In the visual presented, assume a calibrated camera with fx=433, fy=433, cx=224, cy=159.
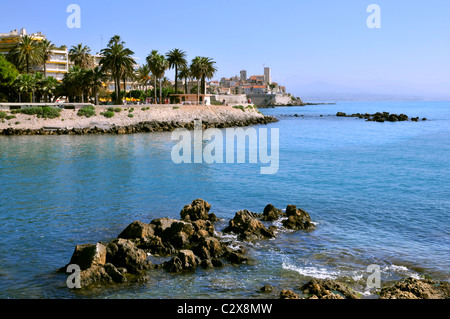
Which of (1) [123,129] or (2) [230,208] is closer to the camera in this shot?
(2) [230,208]

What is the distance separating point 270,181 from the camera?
3219 cm

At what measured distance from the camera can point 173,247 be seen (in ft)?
55.5

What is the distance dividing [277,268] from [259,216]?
21.2 ft

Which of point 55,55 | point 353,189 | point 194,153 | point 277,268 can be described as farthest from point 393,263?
point 55,55

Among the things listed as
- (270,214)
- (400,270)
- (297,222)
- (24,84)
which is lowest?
(400,270)

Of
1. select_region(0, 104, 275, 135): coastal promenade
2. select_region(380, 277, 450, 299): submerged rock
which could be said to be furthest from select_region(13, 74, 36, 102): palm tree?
select_region(380, 277, 450, 299): submerged rock

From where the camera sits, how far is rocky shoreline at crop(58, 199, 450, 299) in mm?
12758

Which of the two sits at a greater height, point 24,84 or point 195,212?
point 24,84

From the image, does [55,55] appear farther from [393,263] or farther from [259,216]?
[393,263]

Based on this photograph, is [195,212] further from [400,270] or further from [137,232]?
[400,270]

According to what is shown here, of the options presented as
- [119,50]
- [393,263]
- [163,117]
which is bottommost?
[393,263]

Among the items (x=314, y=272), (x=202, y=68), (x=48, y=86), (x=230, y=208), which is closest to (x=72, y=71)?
(x=48, y=86)

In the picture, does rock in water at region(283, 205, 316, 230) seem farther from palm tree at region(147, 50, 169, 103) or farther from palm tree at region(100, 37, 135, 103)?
palm tree at region(147, 50, 169, 103)

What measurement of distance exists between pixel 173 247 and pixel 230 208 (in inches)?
291
